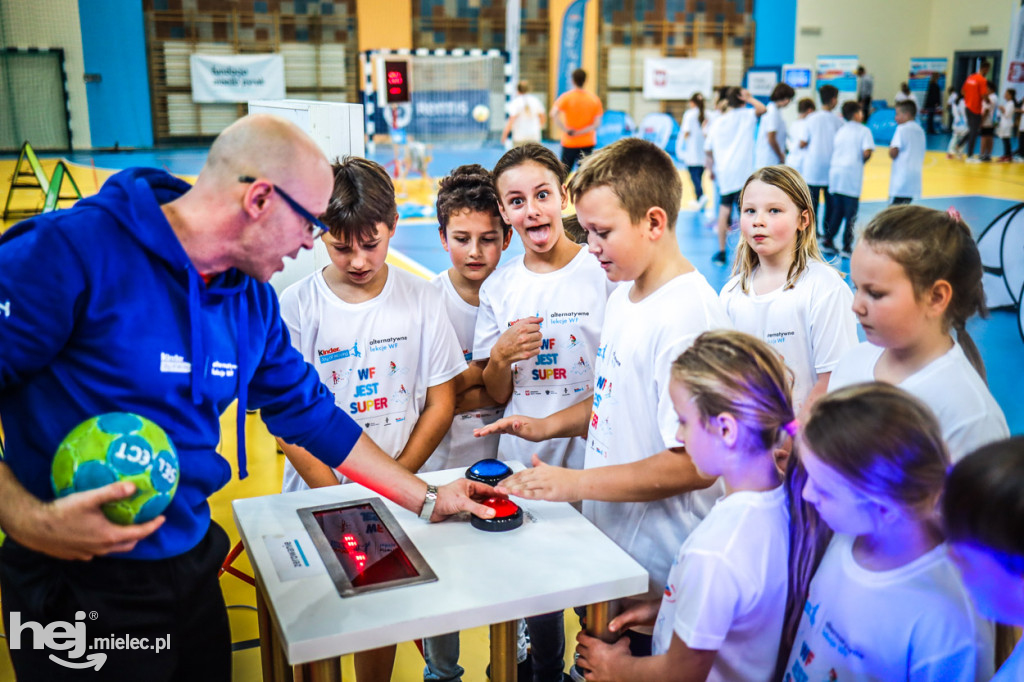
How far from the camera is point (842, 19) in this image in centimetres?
2536

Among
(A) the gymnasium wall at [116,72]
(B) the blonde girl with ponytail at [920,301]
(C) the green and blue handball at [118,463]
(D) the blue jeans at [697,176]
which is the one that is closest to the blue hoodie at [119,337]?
(C) the green and blue handball at [118,463]

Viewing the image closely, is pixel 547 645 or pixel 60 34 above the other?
pixel 60 34

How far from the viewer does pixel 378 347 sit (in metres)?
2.62

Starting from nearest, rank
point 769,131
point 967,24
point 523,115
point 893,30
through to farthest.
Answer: point 769,131
point 523,115
point 967,24
point 893,30

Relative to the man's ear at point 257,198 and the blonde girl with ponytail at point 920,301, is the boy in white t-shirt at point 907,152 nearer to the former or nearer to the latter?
the blonde girl with ponytail at point 920,301

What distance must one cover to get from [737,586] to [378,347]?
55.6 inches

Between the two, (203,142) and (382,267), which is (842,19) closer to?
(203,142)

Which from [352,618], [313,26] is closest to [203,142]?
[313,26]

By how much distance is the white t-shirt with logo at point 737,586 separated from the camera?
1614 mm

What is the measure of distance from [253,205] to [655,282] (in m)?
1.07

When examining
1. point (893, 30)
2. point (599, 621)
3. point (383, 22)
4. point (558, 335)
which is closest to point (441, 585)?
point (599, 621)

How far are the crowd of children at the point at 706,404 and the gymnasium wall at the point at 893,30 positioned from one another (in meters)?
25.1

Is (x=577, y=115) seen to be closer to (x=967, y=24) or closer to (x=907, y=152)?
(x=907, y=152)

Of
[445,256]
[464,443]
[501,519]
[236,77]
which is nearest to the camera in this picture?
[501,519]
